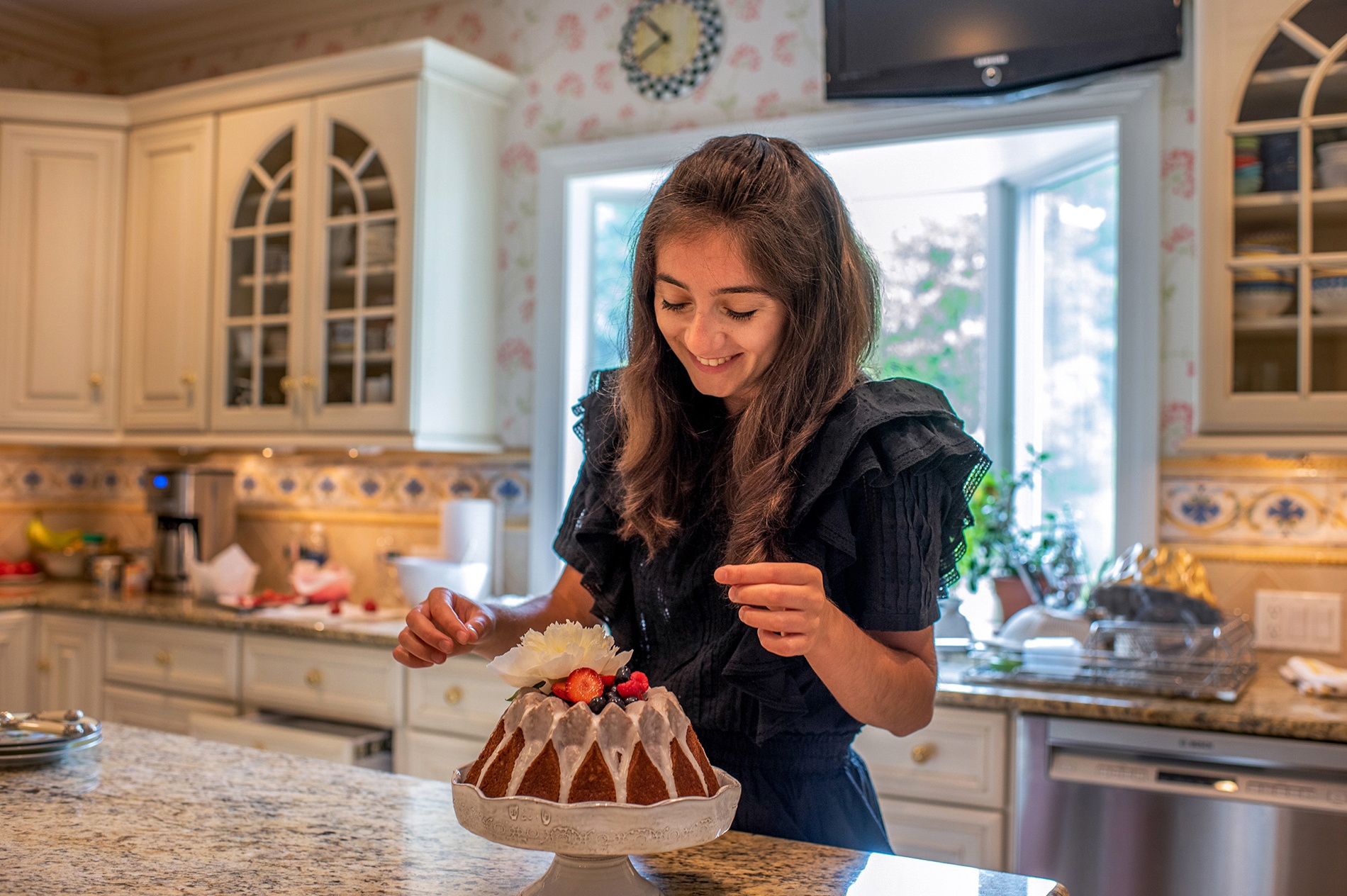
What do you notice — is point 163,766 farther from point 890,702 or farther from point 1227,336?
point 1227,336

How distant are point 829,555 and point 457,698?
1658mm

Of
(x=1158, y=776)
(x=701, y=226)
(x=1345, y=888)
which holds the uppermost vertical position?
(x=701, y=226)

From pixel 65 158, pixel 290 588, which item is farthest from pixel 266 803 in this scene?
pixel 65 158

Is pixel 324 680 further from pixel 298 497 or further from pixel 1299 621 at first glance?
pixel 1299 621

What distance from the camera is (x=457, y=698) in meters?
2.58

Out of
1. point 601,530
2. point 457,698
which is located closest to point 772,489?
point 601,530

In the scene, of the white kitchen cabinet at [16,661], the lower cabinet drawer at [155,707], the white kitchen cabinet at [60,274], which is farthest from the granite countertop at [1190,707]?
the white kitchen cabinet at [60,274]

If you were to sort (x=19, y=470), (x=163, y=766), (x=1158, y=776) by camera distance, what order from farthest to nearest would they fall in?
(x=19, y=470) < (x=1158, y=776) < (x=163, y=766)

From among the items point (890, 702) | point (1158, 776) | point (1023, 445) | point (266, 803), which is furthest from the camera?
point (1023, 445)

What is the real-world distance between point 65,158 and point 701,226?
3.05m

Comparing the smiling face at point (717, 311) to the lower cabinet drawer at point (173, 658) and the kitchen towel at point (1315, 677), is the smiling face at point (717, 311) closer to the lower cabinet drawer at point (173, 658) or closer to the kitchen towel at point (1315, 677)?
the kitchen towel at point (1315, 677)

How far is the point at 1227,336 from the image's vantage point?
207 cm

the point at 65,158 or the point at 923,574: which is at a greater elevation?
the point at 65,158

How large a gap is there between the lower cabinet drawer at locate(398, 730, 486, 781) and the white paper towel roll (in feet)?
1.70
